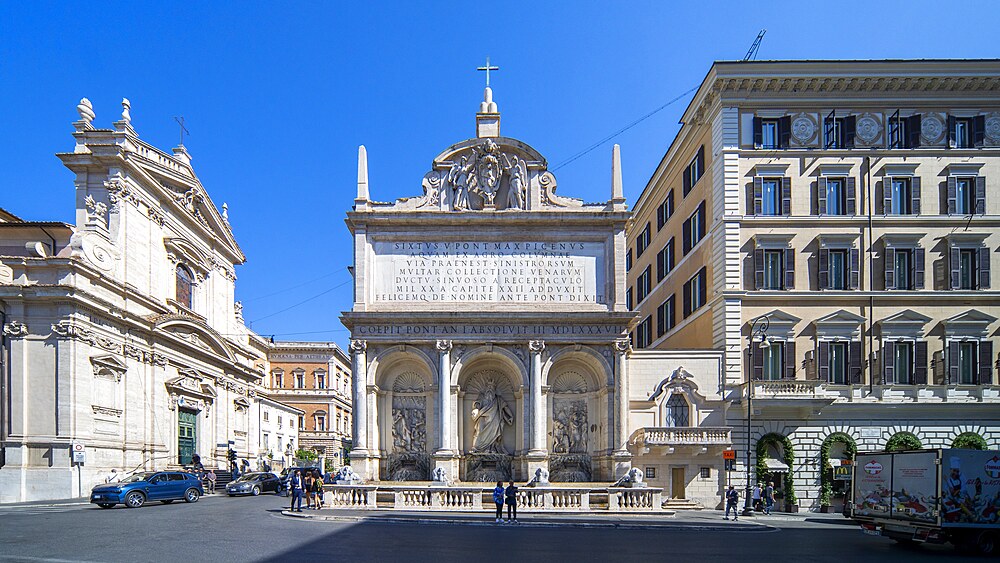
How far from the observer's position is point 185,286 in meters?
52.4

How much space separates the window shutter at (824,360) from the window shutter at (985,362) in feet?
22.6

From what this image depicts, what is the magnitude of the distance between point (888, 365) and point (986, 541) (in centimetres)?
1526

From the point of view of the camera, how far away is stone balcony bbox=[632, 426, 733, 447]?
1314 inches

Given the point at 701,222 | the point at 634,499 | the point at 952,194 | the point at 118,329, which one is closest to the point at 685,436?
the point at 634,499

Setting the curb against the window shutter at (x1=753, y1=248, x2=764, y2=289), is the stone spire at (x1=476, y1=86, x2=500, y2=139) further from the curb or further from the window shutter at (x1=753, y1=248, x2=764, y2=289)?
the curb

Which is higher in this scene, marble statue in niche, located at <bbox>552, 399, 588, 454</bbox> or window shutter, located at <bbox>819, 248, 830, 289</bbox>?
window shutter, located at <bbox>819, 248, 830, 289</bbox>

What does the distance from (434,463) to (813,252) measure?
2026 cm

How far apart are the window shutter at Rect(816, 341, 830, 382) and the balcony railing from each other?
5307 millimetres

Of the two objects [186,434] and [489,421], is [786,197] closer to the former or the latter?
[489,421]

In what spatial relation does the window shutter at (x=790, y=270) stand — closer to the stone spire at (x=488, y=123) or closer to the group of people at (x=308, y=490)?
the stone spire at (x=488, y=123)

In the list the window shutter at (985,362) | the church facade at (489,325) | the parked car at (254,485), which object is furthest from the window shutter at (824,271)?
the parked car at (254,485)

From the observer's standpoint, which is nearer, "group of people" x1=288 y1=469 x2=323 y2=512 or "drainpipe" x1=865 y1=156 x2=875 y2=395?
"group of people" x1=288 y1=469 x2=323 y2=512

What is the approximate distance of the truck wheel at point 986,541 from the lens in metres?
20.2

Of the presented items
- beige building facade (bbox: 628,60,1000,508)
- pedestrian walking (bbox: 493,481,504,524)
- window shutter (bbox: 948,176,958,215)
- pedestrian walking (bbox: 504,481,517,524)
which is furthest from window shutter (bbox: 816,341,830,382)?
pedestrian walking (bbox: 493,481,504,524)
